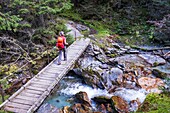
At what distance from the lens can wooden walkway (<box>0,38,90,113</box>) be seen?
8.58 meters

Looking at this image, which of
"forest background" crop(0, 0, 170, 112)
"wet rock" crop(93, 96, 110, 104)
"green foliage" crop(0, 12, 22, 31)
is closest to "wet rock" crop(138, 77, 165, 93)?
"wet rock" crop(93, 96, 110, 104)

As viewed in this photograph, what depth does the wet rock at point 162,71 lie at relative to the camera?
13.2 meters

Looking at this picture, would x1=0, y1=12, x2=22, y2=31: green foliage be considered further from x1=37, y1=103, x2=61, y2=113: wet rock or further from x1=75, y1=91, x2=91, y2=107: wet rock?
x1=75, y1=91, x2=91, y2=107: wet rock

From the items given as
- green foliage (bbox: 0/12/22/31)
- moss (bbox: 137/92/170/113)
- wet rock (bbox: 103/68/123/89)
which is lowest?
wet rock (bbox: 103/68/123/89)

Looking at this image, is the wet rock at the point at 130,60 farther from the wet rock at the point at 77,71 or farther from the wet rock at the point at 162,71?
the wet rock at the point at 77,71

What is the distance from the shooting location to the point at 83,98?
10.8 meters

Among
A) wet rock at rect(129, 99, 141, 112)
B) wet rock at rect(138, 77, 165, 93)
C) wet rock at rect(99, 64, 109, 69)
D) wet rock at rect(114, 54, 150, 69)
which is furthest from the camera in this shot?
wet rock at rect(114, 54, 150, 69)

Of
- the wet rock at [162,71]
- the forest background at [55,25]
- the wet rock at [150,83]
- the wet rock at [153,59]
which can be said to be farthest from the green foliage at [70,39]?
the wet rock at [162,71]

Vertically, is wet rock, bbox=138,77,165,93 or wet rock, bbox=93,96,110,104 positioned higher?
wet rock, bbox=138,77,165,93

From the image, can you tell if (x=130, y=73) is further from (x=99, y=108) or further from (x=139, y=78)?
(x=99, y=108)

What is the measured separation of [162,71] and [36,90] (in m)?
8.15

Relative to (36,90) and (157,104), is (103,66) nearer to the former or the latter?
(36,90)

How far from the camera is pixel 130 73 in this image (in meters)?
13.5

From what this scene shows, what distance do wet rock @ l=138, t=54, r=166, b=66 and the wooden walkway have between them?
208 inches
